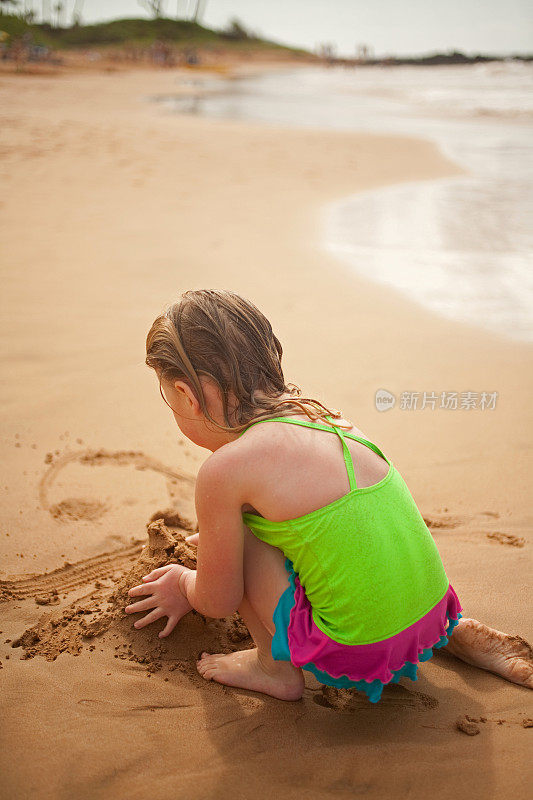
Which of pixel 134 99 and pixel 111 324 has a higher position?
pixel 134 99

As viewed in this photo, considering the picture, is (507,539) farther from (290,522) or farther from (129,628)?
(129,628)

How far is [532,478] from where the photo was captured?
8.60 ft

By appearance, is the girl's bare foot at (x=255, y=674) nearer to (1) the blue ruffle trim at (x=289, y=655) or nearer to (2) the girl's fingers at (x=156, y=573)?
(1) the blue ruffle trim at (x=289, y=655)

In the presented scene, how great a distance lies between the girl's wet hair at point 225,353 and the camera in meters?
1.47

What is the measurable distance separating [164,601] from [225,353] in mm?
772

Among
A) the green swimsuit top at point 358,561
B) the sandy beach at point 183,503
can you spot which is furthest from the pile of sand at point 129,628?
the green swimsuit top at point 358,561

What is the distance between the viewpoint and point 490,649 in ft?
5.70

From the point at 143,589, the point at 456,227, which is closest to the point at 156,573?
the point at 143,589

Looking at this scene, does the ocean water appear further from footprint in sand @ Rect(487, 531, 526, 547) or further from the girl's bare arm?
the girl's bare arm

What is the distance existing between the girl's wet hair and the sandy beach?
701 mm

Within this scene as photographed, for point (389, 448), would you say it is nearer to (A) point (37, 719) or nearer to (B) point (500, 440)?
(B) point (500, 440)

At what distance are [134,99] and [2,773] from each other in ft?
62.6

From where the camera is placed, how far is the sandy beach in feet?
4.73

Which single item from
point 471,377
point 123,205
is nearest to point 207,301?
point 471,377
